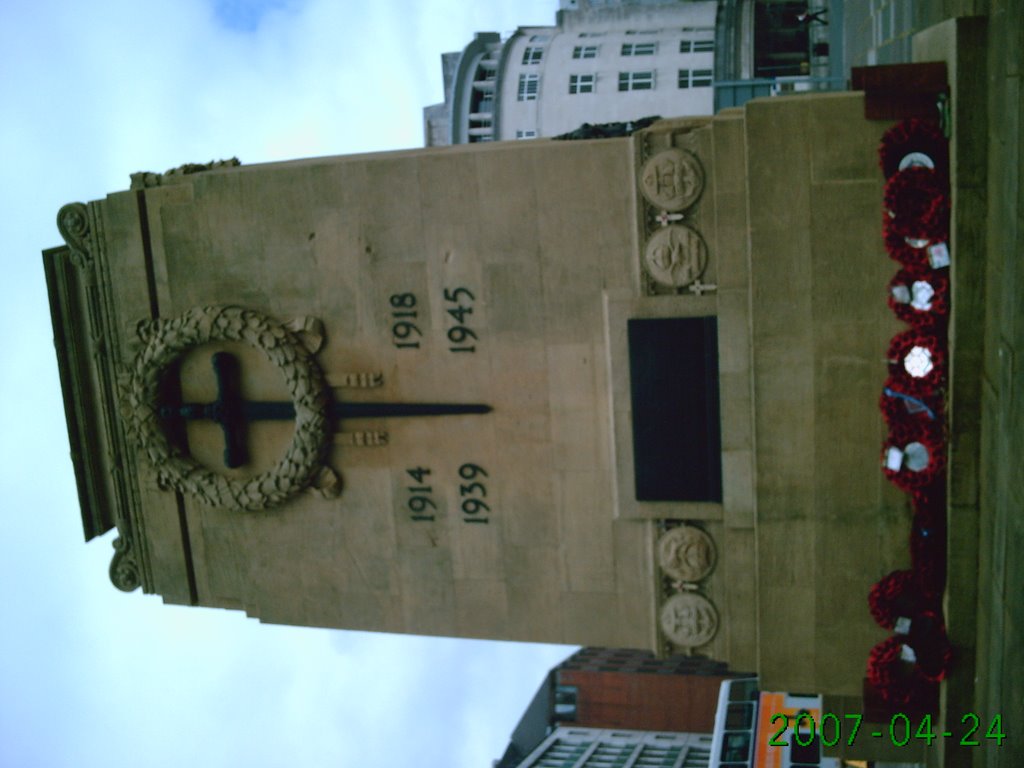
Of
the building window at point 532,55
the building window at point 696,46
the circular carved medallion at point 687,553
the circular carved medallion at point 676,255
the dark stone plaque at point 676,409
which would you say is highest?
the building window at point 532,55

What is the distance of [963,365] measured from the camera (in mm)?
10398

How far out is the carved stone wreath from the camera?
13.7 metres

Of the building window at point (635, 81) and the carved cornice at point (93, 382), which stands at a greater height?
the building window at point (635, 81)

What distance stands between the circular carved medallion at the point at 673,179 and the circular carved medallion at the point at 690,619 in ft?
15.7

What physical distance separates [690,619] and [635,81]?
43.5 metres

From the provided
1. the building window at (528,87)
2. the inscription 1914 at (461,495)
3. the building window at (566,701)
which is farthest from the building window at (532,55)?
the inscription 1914 at (461,495)

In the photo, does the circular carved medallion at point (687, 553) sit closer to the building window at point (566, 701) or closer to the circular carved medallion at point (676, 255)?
the circular carved medallion at point (676, 255)

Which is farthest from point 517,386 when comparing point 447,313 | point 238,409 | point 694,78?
point 694,78

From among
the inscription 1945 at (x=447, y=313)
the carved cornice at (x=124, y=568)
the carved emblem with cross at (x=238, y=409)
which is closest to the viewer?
the inscription 1945 at (x=447, y=313)

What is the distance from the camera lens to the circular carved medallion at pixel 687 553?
12.7m

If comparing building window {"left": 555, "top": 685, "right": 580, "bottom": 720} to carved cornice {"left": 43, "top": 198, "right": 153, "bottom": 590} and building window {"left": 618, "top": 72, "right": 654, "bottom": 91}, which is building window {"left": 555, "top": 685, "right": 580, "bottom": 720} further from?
carved cornice {"left": 43, "top": 198, "right": 153, "bottom": 590}

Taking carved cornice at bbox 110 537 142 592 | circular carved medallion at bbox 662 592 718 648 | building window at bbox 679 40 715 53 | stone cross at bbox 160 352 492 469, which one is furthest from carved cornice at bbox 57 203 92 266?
building window at bbox 679 40 715 53

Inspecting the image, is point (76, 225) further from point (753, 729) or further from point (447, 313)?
point (753, 729)

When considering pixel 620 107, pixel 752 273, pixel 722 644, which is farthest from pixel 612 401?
pixel 620 107
